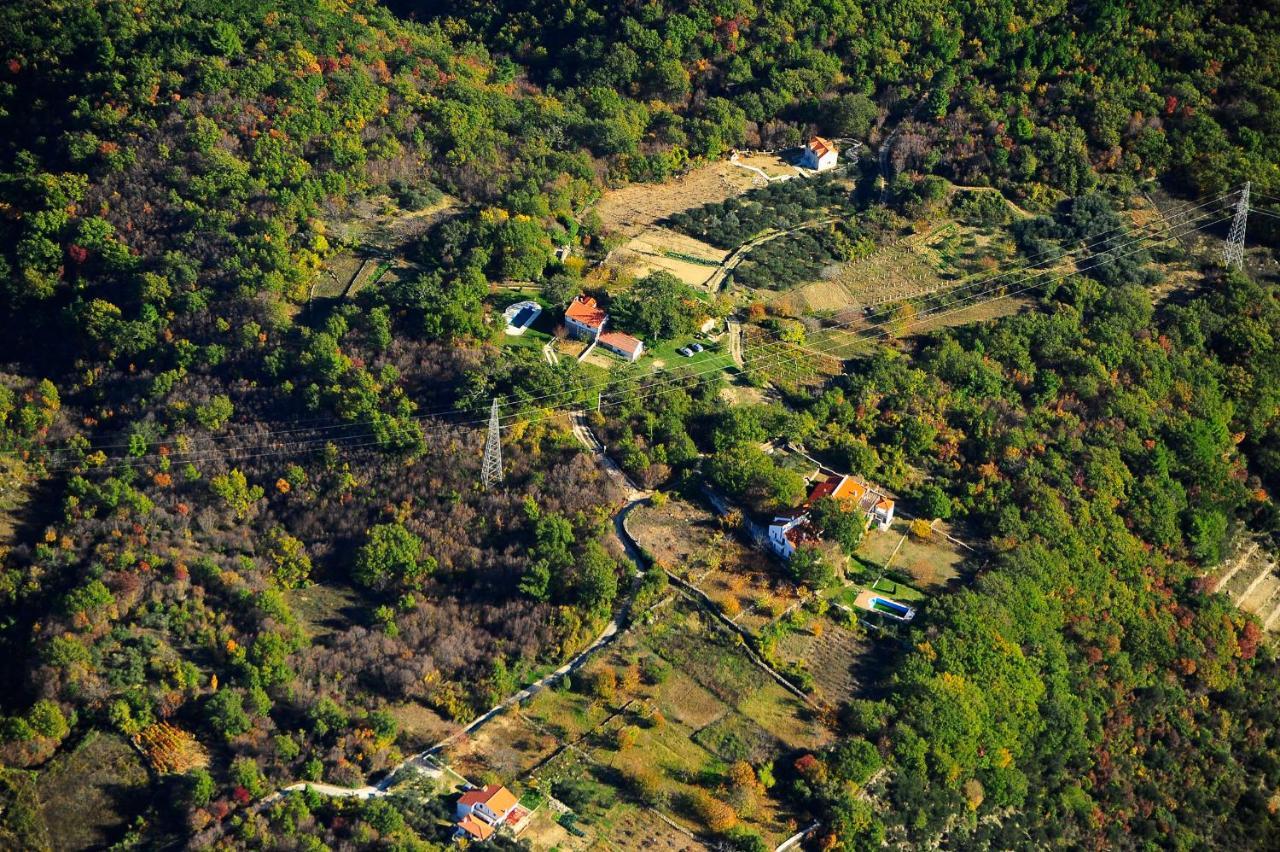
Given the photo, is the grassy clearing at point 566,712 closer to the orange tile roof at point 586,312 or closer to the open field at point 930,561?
the open field at point 930,561

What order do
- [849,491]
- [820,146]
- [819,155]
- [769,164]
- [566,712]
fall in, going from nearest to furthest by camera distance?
[566,712]
[849,491]
[819,155]
[820,146]
[769,164]

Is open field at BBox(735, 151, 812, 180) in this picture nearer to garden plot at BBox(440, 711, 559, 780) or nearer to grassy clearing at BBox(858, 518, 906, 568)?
grassy clearing at BBox(858, 518, 906, 568)

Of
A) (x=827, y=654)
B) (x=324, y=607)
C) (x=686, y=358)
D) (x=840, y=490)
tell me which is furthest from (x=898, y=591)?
(x=324, y=607)

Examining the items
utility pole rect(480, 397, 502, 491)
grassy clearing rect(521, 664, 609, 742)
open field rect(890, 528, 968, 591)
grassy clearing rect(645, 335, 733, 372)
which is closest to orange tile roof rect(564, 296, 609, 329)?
grassy clearing rect(645, 335, 733, 372)

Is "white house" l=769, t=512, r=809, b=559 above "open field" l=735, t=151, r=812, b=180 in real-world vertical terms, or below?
below

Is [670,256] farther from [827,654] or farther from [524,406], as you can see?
[827,654]

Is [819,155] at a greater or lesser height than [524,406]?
greater

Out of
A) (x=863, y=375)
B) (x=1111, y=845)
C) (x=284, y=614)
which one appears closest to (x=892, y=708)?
(x=1111, y=845)
